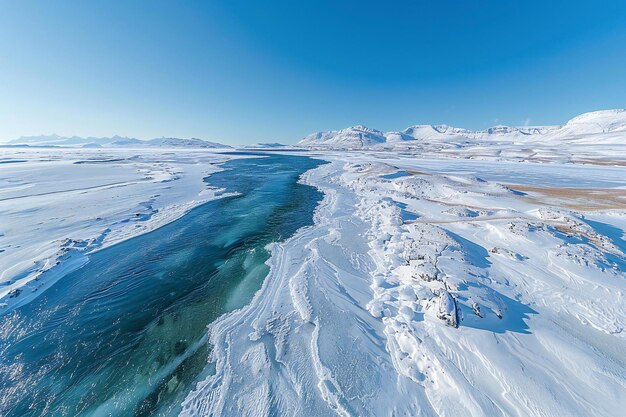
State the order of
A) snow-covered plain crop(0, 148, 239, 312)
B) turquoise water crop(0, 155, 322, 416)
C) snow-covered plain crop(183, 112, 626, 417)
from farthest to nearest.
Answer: snow-covered plain crop(0, 148, 239, 312) → turquoise water crop(0, 155, 322, 416) → snow-covered plain crop(183, 112, 626, 417)

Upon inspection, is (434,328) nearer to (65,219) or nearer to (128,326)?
(128,326)

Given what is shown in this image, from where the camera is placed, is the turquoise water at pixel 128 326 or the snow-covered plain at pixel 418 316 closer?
the snow-covered plain at pixel 418 316

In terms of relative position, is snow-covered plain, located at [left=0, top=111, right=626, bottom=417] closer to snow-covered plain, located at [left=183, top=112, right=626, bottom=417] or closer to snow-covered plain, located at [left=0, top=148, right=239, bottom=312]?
snow-covered plain, located at [left=183, top=112, right=626, bottom=417]

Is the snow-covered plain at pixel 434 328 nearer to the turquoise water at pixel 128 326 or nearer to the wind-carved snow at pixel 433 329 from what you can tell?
the wind-carved snow at pixel 433 329

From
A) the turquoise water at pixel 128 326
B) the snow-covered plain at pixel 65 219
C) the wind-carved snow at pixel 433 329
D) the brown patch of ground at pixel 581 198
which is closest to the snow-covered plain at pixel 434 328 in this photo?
the wind-carved snow at pixel 433 329

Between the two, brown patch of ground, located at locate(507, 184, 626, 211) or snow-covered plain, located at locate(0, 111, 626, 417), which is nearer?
snow-covered plain, located at locate(0, 111, 626, 417)

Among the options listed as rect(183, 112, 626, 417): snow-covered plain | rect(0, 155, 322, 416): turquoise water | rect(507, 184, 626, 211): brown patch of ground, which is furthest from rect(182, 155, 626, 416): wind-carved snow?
rect(507, 184, 626, 211): brown patch of ground

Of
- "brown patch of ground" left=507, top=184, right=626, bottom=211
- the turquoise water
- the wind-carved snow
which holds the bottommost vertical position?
the turquoise water
